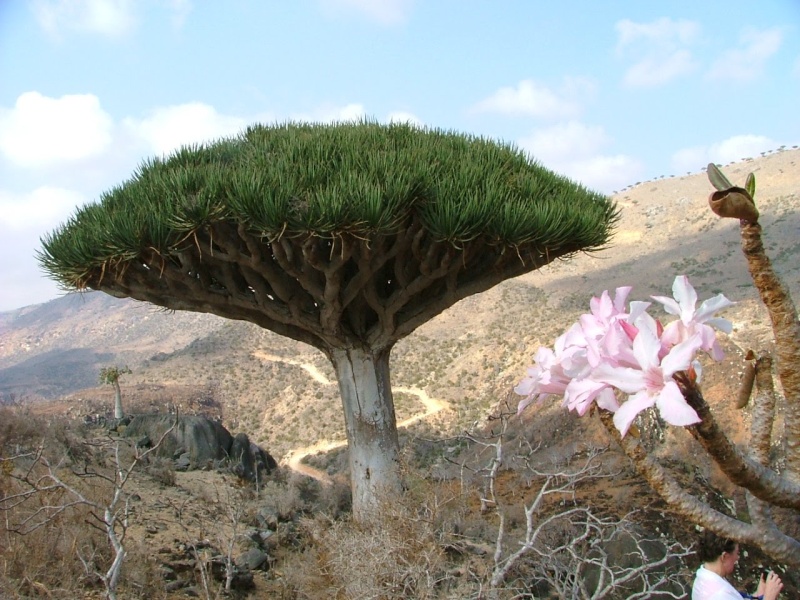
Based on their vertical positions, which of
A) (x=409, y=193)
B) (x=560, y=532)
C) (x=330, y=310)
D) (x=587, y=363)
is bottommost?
(x=560, y=532)

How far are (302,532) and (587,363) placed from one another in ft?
22.3

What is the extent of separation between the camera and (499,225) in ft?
19.4

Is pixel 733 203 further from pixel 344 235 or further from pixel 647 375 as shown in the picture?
pixel 344 235

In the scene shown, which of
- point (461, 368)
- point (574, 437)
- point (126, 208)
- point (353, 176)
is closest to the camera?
point (353, 176)

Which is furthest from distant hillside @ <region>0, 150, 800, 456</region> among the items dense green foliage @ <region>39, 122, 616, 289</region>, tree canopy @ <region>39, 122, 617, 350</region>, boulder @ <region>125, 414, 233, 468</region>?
dense green foliage @ <region>39, 122, 616, 289</region>

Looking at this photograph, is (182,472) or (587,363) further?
(182,472)

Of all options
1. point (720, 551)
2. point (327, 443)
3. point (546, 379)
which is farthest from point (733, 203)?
point (327, 443)

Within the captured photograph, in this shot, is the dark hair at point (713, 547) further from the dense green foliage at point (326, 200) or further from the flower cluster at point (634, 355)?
the dense green foliage at point (326, 200)

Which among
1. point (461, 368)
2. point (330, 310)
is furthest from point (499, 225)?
point (461, 368)

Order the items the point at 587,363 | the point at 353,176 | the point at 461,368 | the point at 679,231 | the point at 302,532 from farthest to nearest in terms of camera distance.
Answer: the point at 679,231, the point at 461,368, the point at 302,532, the point at 353,176, the point at 587,363

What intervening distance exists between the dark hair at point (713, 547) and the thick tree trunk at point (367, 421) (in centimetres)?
454

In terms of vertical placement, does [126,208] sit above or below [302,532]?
above

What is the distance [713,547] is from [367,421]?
4.78 meters

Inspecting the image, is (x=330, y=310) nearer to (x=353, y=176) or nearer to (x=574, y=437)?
(x=353, y=176)
